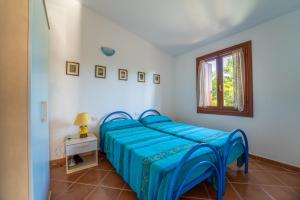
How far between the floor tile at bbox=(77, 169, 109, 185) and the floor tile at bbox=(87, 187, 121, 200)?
19cm

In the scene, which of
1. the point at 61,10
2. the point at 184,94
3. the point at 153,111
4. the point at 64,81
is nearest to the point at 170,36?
the point at 184,94

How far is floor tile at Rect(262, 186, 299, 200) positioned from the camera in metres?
1.67

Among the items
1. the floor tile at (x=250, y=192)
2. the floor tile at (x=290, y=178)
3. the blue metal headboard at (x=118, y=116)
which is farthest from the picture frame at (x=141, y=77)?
the floor tile at (x=290, y=178)

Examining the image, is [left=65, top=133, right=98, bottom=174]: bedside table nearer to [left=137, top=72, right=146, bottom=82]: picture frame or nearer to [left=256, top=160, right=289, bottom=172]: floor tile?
[left=137, top=72, right=146, bottom=82]: picture frame

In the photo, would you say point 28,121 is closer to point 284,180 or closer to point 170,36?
point 284,180

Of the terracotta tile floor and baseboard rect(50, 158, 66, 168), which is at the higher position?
baseboard rect(50, 158, 66, 168)

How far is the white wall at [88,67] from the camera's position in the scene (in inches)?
99.3

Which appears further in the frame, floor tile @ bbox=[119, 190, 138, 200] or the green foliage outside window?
the green foliage outside window

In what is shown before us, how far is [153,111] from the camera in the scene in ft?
12.8

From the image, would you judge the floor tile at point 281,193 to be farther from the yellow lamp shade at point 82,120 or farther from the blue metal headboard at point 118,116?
the yellow lamp shade at point 82,120

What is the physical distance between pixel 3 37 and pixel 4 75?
20cm

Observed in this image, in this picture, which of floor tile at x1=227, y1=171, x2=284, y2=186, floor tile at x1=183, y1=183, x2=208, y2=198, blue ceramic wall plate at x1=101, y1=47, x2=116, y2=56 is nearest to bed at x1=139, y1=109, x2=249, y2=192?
floor tile at x1=227, y1=171, x2=284, y2=186

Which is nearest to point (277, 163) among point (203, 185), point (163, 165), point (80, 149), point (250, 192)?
point (250, 192)

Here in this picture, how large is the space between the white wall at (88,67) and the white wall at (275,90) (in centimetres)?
221
